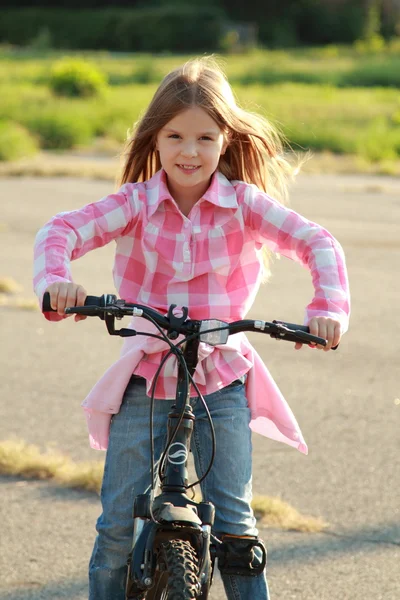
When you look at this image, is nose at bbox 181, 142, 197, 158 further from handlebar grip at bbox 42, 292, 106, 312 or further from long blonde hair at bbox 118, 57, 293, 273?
handlebar grip at bbox 42, 292, 106, 312

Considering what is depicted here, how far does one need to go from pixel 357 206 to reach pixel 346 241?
138 inches

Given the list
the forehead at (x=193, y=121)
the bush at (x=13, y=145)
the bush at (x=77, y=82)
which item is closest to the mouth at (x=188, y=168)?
the forehead at (x=193, y=121)

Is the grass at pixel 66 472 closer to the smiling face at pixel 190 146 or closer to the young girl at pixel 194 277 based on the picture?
the young girl at pixel 194 277

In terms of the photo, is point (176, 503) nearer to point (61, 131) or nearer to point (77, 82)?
point (61, 131)

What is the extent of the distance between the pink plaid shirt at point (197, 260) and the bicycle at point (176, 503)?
268 millimetres

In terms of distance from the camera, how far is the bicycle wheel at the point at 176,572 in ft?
7.79

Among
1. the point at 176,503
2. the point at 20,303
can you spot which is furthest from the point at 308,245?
the point at 20,303

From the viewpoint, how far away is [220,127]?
3.06m

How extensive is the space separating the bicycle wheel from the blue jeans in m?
0.46

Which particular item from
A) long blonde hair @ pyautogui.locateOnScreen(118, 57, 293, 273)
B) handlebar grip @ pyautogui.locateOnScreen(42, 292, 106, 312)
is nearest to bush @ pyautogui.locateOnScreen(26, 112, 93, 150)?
long blonde hair @ pyautogui.locateOnScreen(118, 57, 293, 273)

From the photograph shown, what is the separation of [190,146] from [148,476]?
0.92 m

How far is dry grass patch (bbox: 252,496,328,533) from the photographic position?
4340 mm

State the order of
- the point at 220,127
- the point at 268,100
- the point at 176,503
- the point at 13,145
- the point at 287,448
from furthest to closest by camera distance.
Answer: the point at 268,100 < the point at 13,145 < the point at 287,448 < the point at 220,127 < the point at 176,503

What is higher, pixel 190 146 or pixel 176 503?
pixel 190 146
